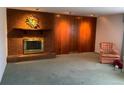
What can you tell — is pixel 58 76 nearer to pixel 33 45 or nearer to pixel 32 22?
pixel 33 45

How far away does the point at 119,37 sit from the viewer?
6949 mm

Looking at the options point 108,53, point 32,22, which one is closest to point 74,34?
point 108,53

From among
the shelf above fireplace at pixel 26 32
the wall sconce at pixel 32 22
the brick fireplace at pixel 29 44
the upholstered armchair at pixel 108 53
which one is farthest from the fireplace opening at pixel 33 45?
the upholstered armchair at pixel 108 53

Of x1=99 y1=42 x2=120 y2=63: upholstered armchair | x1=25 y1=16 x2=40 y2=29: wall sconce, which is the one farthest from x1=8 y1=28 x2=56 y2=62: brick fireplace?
x1=99 y1=42 x2=120 y2=63: upholstered armchair

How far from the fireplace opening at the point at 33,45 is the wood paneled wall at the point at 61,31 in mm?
245

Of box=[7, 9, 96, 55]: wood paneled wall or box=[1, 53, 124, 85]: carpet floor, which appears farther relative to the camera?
box=[7, 9, 96, 55]: wood paneled wall

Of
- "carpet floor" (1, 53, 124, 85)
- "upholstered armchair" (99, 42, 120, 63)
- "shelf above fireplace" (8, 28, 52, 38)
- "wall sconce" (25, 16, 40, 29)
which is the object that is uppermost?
"wall sconce" (25, 16, 40, 29)

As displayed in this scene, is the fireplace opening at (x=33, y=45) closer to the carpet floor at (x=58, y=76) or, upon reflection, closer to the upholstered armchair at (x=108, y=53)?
the carpet floor at (x=58, y=76)

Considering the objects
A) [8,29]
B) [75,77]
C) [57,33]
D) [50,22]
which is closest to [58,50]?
[57,33]

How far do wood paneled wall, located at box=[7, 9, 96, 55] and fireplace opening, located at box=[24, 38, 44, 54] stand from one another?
0.25 metres

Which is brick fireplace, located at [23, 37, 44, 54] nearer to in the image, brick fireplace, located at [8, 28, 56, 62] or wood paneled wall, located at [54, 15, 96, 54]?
brick fireplace, located at [8, 28, 56, 62]

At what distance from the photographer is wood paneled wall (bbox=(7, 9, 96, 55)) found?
6.11 m
